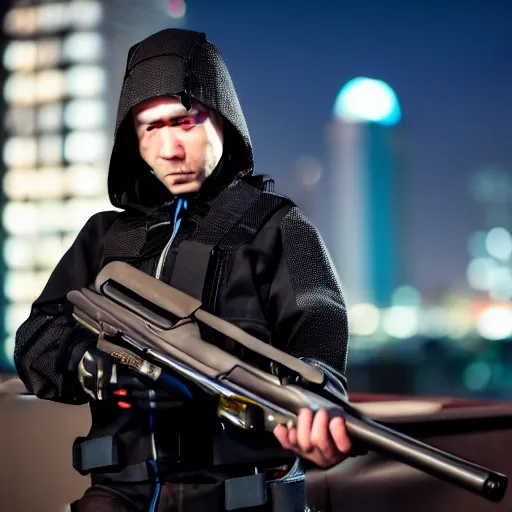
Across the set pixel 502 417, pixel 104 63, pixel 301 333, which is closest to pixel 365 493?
pixel 502 417

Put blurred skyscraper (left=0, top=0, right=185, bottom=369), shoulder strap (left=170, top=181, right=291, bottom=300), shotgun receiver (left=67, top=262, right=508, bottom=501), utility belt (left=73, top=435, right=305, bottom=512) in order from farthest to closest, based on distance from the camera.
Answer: blurred skyscraper (left=0, top=0, right=185, bottom=369)
shoulder strap (left=170, top=181, right=291, bottom=300)
utility belt (left=73, top=435, right=305, bottom=512)
shotgun receiver (left=67, top=262, right=508, bottom=501)

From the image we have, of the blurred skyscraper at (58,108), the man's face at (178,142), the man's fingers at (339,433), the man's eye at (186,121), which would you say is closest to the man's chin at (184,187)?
the man's face at (178,142)

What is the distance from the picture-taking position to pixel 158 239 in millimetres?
1646

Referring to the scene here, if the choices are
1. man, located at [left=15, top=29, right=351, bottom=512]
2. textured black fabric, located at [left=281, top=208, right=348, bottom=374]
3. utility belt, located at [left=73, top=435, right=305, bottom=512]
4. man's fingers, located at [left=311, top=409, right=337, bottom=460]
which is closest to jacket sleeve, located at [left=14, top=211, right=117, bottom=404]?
man, located at [left=15, top=29, right=351, bottom=512]

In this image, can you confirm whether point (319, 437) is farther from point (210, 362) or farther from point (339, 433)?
point (210, 362)

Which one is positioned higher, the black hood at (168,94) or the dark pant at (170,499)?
the black hood at (168,94)

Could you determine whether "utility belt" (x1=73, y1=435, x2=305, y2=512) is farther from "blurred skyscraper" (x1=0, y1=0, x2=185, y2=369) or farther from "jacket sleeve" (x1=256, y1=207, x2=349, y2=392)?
"blurred skyscraper" (x1=0, y1=0, x2=185, y2=369)

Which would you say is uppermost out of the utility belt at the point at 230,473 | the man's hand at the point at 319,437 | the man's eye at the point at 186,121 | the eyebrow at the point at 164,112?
the eyebrow at the point at 164,112

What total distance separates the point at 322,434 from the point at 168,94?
2.38 ft

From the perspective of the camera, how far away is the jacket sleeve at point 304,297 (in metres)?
1.53

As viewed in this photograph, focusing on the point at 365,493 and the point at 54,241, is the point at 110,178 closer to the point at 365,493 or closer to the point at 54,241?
the point at 365,493

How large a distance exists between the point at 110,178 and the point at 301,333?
0.56m

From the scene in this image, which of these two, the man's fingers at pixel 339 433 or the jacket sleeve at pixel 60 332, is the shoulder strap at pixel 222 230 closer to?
the jacket sleeve at pixel 60 332

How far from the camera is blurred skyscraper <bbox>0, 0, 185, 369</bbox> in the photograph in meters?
39.6
